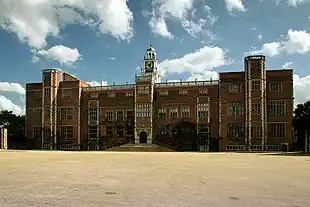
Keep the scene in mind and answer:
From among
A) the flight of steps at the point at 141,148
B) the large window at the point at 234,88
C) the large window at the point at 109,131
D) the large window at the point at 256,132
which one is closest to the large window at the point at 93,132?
the large window at the point at 109,131

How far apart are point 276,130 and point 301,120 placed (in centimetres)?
519

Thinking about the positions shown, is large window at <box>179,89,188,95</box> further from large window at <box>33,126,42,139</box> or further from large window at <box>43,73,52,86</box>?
large window at <box>33,126,42,139</box>

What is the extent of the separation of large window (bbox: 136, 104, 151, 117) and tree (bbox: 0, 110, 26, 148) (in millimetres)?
18701

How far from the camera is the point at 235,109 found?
49250mm

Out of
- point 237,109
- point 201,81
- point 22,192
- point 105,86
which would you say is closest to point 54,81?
point 105,86

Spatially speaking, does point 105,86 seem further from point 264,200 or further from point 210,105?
point 264,200

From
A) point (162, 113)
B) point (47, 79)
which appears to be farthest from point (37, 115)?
point (162, 113)

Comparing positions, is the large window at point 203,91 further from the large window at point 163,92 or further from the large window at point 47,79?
the large window at point 47,79

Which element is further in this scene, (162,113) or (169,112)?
(162,113)

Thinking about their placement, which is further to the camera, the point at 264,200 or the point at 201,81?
the point at 201,81

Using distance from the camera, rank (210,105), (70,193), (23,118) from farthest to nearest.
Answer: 1. (23,118)
2. (210,105)
3. (70,193)

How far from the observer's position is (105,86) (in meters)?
56.7

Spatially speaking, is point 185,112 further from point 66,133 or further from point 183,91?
point 66,133

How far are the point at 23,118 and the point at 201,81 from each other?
30.7m
